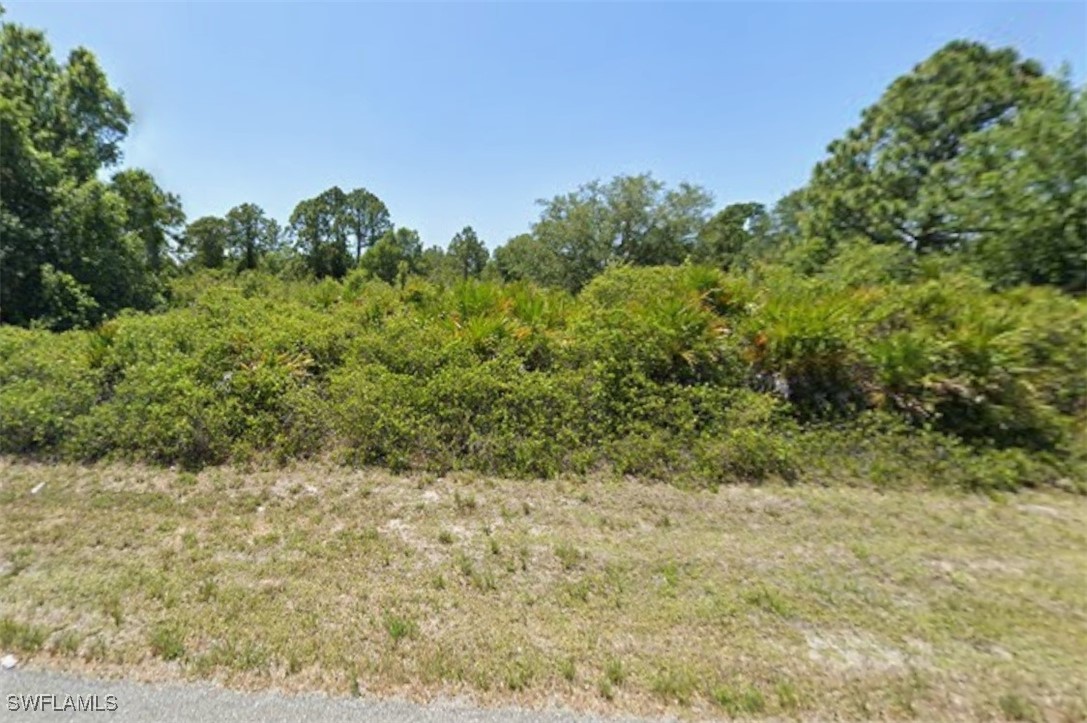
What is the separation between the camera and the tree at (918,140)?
570 inches

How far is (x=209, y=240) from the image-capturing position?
37500 millimetres

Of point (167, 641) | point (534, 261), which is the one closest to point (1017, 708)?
point (167, 641)

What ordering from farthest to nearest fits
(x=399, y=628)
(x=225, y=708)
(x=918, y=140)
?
(x=918, y=140)
(x=399, y=628)
(x=225, y=708)

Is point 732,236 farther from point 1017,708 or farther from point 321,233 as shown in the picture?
point 1017,708

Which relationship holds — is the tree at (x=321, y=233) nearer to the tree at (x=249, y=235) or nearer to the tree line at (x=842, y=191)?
the tree at (x=249, y=235)

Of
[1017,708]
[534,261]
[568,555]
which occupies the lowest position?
[1017,708]

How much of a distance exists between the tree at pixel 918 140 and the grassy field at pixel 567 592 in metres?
13.0

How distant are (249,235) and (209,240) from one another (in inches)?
110

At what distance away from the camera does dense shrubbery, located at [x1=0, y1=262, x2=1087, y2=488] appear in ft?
16.6

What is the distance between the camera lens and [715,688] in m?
2.27

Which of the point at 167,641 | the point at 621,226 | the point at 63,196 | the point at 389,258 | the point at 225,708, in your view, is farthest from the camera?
the point at 389,258

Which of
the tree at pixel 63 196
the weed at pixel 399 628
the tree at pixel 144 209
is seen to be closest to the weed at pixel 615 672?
the weed at pixel 399 628

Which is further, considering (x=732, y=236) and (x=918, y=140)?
(x=732, y=236)

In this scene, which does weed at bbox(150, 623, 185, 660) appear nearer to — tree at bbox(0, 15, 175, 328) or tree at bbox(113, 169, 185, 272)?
tree at bbox(0, 15, 175, 328)
